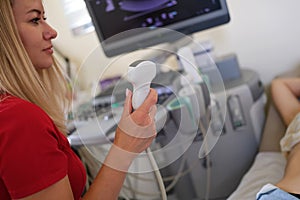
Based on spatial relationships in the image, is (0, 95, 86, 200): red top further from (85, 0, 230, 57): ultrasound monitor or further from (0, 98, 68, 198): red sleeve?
(85, 0, 230, 57): ultrasound monitor

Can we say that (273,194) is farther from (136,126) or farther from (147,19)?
(147,19)

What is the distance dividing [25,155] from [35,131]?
0.15 ft

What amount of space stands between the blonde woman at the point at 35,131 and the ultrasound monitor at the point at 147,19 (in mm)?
662

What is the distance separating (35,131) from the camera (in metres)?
0.64

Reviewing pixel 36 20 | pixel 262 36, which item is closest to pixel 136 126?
pixel 36 20

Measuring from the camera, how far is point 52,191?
648 mm

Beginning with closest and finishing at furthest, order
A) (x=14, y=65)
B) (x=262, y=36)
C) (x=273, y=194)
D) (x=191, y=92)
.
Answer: (x=14, y=65), (x=273, y=194), (x=191, y=92), (x=262, y=36)

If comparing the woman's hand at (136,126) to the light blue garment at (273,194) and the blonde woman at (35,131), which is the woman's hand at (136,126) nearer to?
the blonde woman at (35,131)

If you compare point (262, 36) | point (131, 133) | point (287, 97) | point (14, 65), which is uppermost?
point (14, 65)

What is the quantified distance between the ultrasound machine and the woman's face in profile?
0.42 meters

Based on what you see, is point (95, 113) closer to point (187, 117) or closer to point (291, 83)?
point (187, 117)

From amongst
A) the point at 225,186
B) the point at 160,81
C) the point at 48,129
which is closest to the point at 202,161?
the point at 225,186

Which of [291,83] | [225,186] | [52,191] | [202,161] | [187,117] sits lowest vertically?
[225,186]

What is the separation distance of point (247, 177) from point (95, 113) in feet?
2.07
